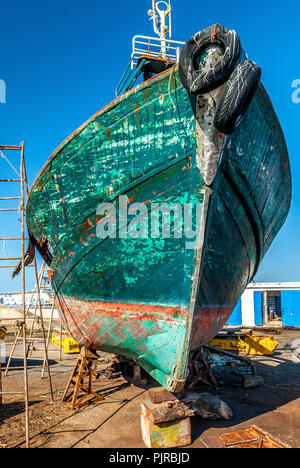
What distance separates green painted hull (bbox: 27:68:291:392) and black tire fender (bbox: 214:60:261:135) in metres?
0.24

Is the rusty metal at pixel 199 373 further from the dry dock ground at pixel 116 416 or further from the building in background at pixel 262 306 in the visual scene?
the building in background at pixel 262 306

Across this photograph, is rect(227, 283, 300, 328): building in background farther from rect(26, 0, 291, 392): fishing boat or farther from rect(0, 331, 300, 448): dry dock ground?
rect(26, 0, 291, 392): fishing boat

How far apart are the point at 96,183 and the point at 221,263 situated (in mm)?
2046

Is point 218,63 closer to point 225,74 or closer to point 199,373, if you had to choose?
point 225,74

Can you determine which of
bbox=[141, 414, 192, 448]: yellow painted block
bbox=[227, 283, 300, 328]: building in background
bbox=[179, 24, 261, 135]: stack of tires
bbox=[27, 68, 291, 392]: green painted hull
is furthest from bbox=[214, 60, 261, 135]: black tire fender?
bbox=[227, 283, 300, 328]: building in background

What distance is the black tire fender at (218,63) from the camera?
2.94m

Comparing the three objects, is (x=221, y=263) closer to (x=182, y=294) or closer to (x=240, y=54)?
(x=182, y=294)

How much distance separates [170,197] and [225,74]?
4.67 feet

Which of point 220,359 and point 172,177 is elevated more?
point 172,177

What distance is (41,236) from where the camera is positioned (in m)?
5.57

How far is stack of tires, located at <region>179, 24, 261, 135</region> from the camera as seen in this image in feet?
9.71

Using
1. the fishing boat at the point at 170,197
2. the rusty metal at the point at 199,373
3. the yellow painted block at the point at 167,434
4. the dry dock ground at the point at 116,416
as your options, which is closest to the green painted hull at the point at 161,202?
the fishing boat at the point at 170,197

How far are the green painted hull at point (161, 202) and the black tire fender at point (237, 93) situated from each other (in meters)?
0.24

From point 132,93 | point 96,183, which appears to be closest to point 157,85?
point 132,93
